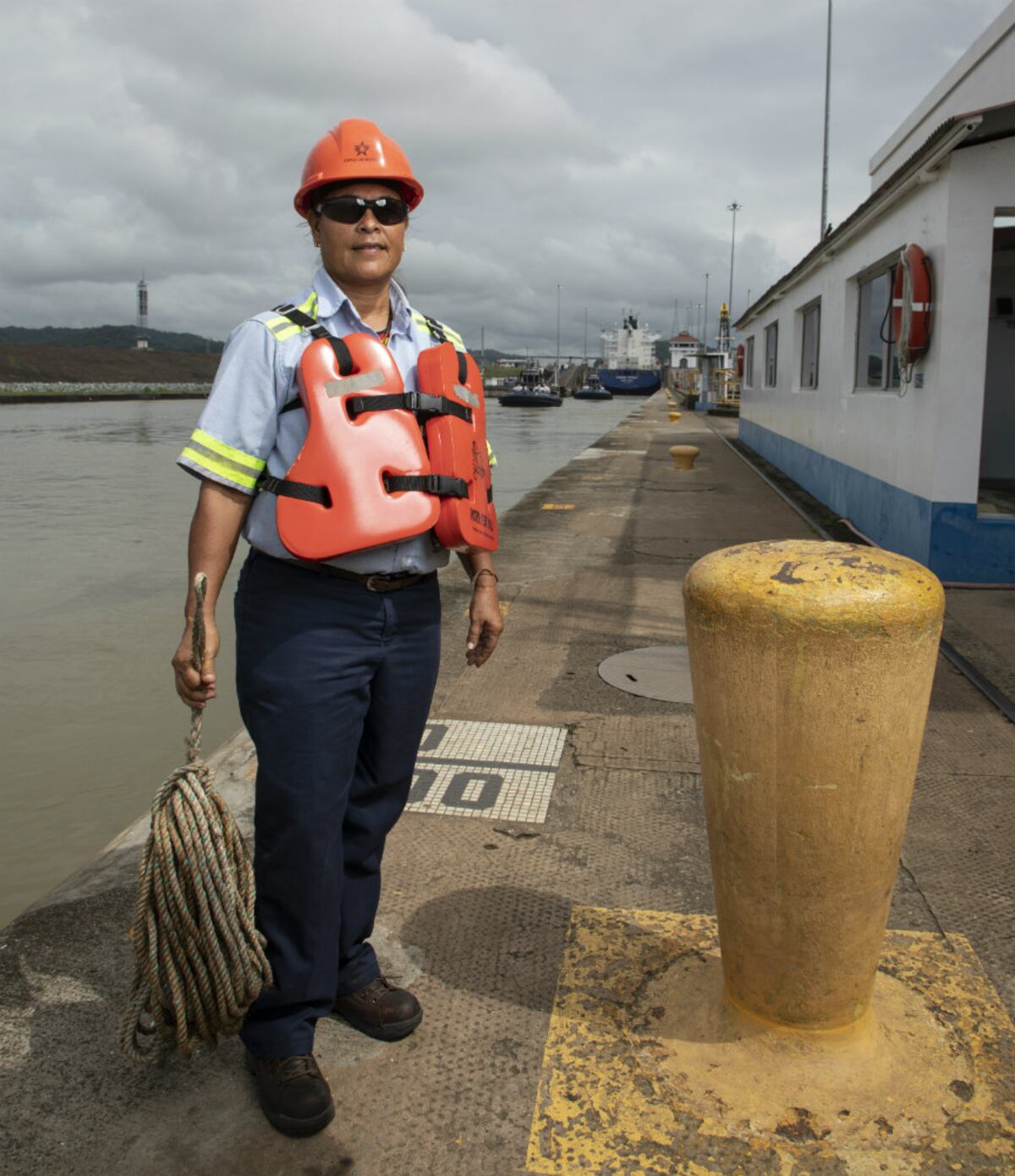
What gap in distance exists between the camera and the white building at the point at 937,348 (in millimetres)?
7273

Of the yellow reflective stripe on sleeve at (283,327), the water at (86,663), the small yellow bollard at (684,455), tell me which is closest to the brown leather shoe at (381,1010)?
the yellow reflective stripe on sleeve at (283,327)

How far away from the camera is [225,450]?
2.26 metres

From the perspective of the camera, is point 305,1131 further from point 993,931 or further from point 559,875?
point 993,931

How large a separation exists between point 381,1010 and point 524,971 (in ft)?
1.48

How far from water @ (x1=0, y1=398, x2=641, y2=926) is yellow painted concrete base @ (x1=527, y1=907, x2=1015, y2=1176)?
9.03 feet

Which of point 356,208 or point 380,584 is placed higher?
point 356,208

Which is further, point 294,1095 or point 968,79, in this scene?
point 968,79

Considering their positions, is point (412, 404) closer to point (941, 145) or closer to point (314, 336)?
point (314, 336)

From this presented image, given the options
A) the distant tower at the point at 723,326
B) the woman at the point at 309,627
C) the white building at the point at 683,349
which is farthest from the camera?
the white building at the point at 683,349

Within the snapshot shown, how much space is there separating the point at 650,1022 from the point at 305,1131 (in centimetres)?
91

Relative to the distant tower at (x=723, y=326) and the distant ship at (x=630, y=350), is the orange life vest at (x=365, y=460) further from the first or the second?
the distant ship at (x=630, y=350)

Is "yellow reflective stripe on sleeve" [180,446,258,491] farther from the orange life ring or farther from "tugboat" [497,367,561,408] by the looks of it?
"tugboat" [497,367,561,408]

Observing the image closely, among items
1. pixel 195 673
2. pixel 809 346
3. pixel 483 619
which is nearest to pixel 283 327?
pixel 195 673

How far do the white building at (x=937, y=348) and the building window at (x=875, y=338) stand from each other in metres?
0.02
